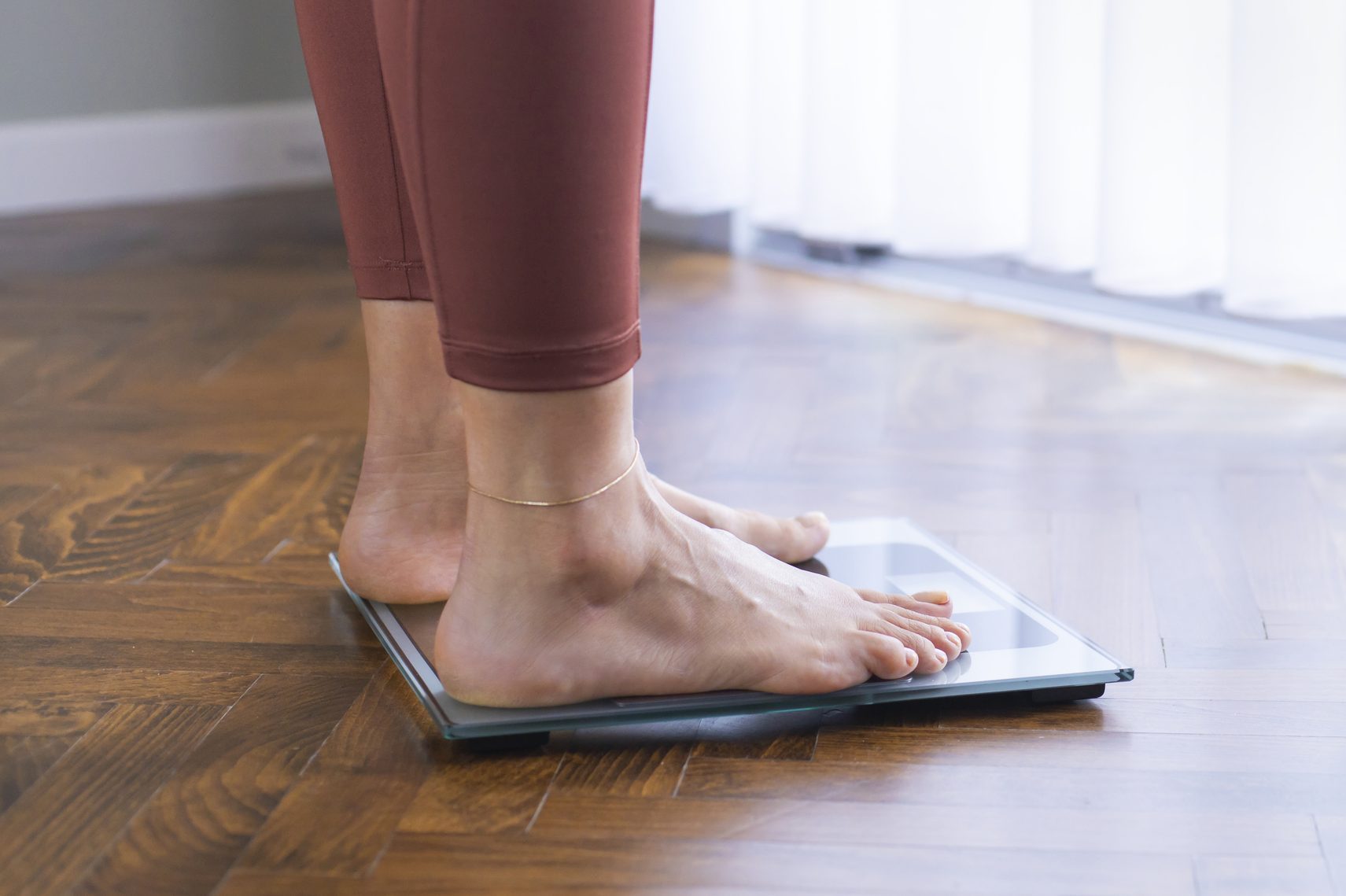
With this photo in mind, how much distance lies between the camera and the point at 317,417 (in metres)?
1.38

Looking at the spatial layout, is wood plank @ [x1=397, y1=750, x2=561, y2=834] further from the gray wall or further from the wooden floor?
the gray wall

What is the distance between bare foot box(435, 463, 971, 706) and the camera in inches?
28.1

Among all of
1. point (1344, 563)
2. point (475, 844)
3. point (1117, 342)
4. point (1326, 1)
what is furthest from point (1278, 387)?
point (475, 844)

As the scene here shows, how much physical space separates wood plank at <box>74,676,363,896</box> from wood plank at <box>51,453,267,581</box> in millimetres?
245

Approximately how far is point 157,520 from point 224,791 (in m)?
0.46

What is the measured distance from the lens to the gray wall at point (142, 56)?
2.63 m

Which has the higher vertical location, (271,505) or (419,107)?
(419,107)

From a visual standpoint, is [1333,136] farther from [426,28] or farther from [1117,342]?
[426,28]

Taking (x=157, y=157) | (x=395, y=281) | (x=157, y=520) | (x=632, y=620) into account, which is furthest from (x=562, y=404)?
(x=157, y=157)

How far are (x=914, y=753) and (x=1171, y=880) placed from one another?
0.15 metres

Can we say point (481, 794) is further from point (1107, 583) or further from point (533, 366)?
point (1107, 583)

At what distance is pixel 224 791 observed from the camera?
69 centimetres

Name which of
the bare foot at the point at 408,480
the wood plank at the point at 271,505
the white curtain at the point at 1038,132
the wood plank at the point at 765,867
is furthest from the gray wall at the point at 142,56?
the wood plank at the point at 765,867

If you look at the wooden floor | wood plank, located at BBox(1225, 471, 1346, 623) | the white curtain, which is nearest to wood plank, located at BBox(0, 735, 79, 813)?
the wooden floor
